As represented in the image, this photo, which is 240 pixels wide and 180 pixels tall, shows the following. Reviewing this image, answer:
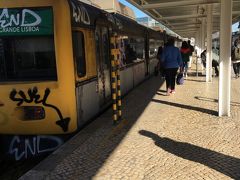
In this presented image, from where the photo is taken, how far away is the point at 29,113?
6879 mm

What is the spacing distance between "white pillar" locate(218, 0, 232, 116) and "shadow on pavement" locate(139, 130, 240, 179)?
2.32 meters

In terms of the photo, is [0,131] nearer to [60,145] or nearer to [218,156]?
[60,145]

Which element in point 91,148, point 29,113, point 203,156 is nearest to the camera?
point 203,156

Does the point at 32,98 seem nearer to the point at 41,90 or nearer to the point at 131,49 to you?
the point at 41,90

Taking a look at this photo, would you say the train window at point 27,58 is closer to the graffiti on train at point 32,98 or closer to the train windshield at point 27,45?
the train windshield at point 27,45

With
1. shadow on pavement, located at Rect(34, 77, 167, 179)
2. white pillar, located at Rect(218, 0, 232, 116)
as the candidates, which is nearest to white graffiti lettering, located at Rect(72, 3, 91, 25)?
shadow on pavement, located at Rect(34, 77, 167, 179)

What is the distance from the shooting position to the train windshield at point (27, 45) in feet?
21.7

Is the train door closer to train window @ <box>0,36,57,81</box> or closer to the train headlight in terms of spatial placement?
train window @ <box>0,36,57,81</box>

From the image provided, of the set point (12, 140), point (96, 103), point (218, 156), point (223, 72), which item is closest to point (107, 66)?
point (96, 103)

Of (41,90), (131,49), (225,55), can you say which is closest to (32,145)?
(41,90)

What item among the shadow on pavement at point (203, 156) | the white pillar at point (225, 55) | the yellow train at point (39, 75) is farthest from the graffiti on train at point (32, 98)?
the white pillar at point (225, 55)

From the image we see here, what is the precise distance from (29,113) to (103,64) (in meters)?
2.83

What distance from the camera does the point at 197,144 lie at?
21.4 ft

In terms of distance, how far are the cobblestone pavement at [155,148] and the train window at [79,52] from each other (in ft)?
4.01
